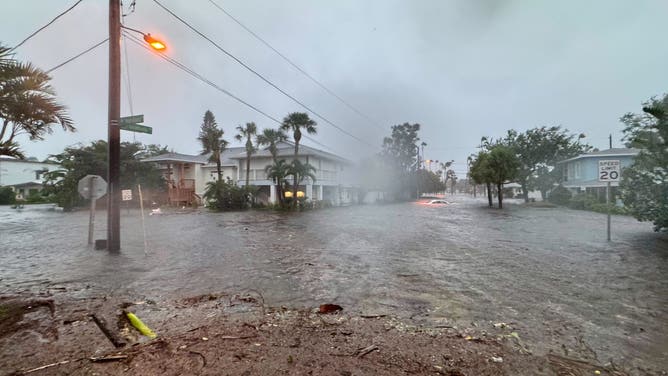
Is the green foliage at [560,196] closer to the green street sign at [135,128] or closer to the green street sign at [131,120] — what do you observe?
the green street sign at [135,128]

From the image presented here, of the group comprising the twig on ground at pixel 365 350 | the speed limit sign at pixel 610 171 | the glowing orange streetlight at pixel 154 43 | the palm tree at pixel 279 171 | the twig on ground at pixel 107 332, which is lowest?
the twig on ground at pixel 365 350

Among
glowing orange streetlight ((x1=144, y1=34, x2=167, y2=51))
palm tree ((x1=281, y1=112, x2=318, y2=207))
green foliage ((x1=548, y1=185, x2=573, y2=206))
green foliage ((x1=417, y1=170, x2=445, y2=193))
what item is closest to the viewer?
glowing orange streetlight ((x1=144, y1=34, x2=167, y2=51))

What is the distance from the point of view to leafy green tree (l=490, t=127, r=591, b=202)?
38.4 metres

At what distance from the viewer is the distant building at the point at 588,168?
31.2 meters

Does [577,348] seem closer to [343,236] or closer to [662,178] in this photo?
[343,236]

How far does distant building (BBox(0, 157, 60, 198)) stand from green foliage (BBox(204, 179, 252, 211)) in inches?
1537

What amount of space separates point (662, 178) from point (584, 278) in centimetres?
755

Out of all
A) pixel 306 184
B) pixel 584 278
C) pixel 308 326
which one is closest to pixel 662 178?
pixel 584 278

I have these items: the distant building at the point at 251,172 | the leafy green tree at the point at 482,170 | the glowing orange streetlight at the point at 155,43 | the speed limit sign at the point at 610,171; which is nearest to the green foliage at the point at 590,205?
the leafy green tree at the point at 482,170

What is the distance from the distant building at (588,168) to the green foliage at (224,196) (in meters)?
33.3

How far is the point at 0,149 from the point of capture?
15.4 ft

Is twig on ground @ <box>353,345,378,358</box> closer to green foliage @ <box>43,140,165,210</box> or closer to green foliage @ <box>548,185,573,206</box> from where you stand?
green foliage @ <box>43,140,165,210</box>

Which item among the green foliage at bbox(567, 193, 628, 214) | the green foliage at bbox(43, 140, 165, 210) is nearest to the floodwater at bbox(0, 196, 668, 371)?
the green foliage at bbox(567, 193, 628, 214)

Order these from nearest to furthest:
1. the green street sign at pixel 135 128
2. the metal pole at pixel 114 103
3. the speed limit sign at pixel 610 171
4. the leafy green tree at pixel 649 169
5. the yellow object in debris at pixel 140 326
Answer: the yellow object in debris at pixel 140 326 < the metal pole at pixel 114 103 < the green street sign at pixel 135 128 < the leafy green tree at pixel 649 169 < the speed limit sign at pixel 610 171
